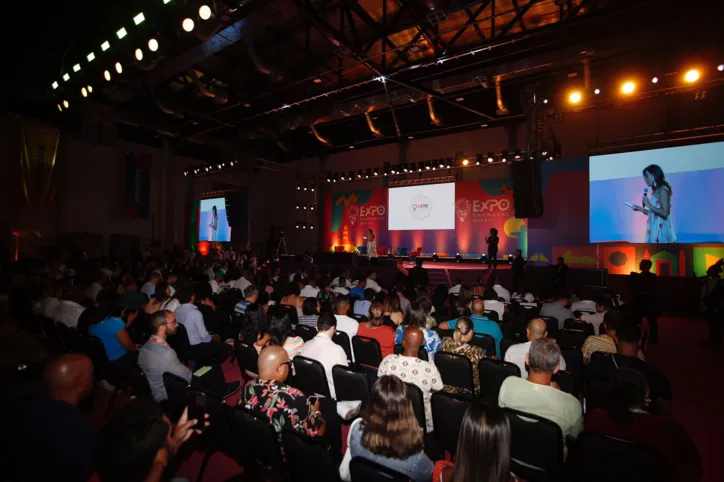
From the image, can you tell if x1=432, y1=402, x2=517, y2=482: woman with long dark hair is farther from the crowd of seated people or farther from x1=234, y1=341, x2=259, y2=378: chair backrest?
x1=234, y1=341, x2=259, y2=378: chair backrest

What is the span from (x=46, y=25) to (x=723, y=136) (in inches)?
633

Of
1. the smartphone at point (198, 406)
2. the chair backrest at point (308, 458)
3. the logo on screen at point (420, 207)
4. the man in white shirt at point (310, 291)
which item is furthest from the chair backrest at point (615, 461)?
the logo on screen at point (420, 207)

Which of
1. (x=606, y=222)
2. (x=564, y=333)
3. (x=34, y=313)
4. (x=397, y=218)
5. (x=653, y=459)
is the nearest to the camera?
Answer: (x=653, y=459)

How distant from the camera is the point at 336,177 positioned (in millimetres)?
16312

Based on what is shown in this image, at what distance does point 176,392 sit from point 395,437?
1716 millimetres

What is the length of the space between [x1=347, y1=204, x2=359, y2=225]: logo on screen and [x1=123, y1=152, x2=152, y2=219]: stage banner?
364 inches

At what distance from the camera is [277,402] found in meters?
2.18

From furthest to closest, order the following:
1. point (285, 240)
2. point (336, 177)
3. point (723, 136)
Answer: point (285, 240)
point (336, 177)
point (723, 136)

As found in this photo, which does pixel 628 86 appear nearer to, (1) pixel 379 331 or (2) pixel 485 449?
(1) pixel 379 331

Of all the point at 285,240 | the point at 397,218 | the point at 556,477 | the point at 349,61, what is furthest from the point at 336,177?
the point at 556,477

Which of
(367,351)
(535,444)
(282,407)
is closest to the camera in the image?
(535,444)

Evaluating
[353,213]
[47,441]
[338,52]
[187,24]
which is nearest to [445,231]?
[353,213]

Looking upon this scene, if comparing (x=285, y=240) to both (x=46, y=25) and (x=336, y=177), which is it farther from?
(x=46, y=25)

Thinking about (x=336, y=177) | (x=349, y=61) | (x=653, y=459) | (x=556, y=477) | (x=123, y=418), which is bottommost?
(x=556, y=477)
